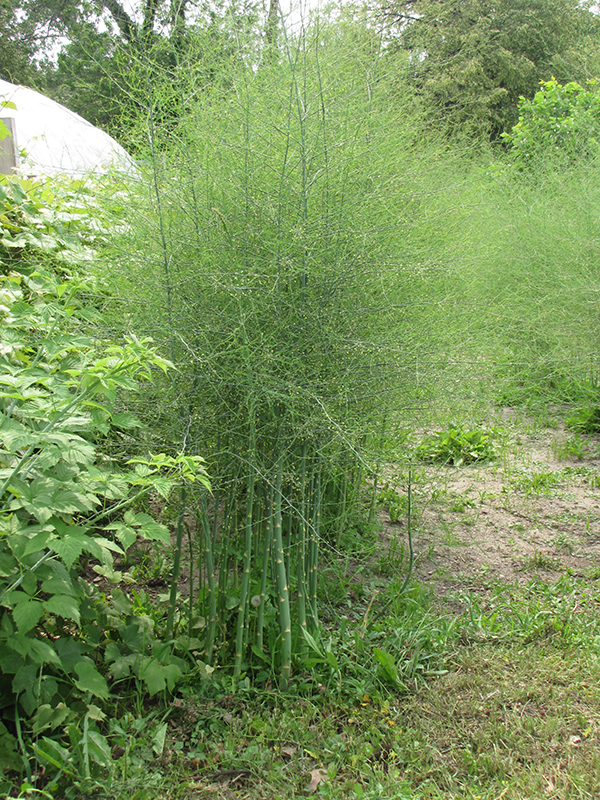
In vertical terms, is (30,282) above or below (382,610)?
above

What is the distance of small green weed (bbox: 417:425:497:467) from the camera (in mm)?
4344

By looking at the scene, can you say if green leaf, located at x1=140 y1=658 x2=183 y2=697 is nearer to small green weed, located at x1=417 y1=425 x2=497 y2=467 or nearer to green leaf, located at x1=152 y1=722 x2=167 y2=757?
green leaf, located at x1=152 y1=722 x2=167 y2=757

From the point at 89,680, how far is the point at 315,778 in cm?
71

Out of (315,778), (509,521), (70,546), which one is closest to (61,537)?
(70,546)

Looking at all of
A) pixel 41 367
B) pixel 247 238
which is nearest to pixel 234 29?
pixel 247 238

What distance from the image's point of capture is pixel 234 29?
234cm

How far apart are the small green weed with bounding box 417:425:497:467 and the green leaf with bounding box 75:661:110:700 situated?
286 centimetres

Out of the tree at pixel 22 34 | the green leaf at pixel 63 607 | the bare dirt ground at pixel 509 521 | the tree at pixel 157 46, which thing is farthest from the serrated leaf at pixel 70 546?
the tree at pixel 22 34

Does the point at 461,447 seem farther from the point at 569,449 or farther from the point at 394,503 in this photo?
the point at 394,503

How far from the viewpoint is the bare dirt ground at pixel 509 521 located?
3.11m

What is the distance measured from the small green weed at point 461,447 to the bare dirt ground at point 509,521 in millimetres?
87

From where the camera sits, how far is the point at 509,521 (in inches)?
143

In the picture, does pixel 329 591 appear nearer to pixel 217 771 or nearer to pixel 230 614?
pixel 230 614

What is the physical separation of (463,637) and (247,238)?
176cm
